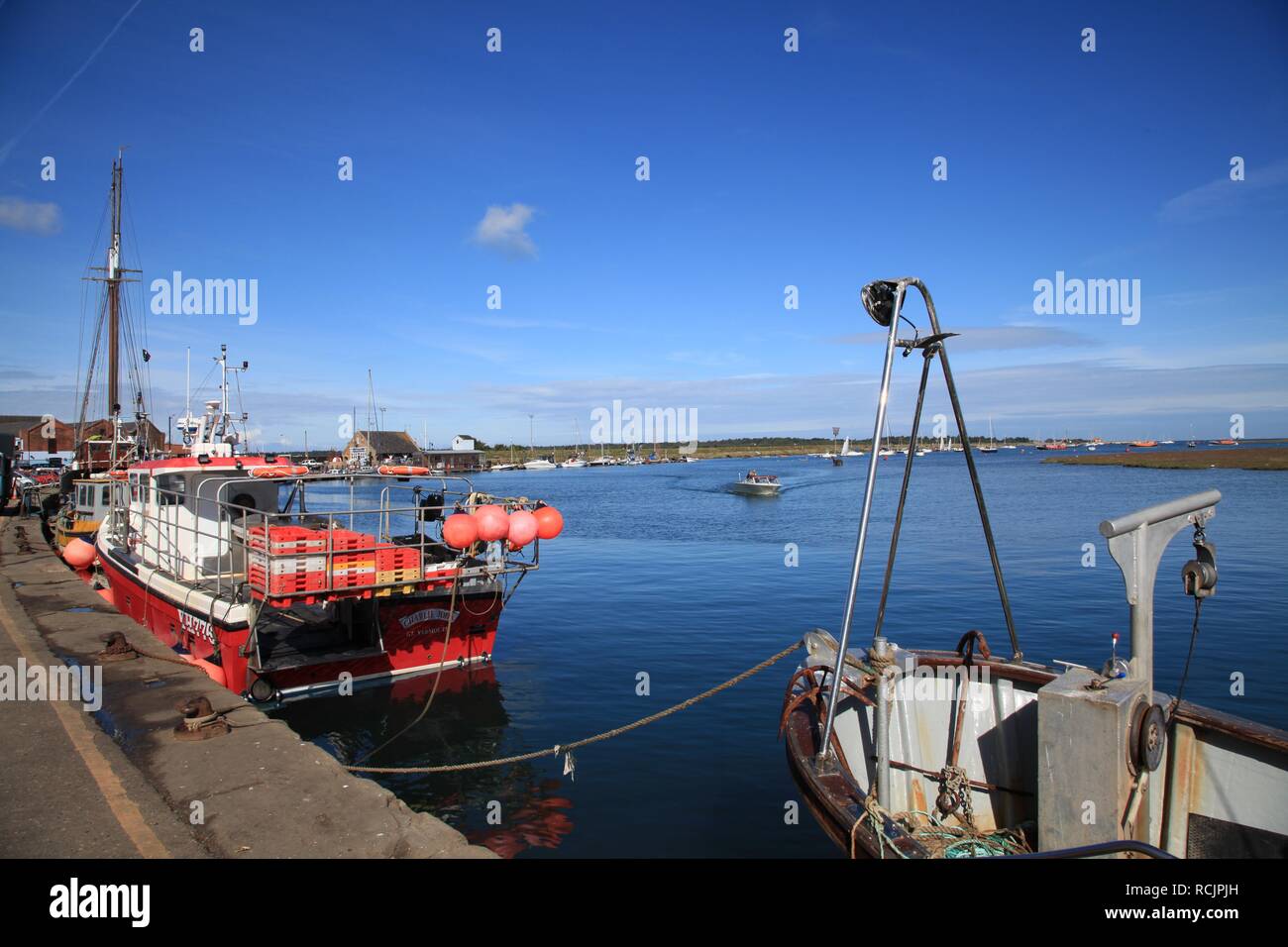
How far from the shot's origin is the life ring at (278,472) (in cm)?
1451

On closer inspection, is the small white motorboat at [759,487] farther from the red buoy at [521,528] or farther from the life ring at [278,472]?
the red buoy at [521,528]

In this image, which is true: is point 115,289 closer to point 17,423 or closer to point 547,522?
point 547,522

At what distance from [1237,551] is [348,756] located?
114 feet

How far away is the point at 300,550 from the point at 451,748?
4.12 meters

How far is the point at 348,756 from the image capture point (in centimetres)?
1213

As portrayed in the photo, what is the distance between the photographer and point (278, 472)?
574 inches

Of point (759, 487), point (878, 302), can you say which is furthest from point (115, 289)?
point (759, 487)

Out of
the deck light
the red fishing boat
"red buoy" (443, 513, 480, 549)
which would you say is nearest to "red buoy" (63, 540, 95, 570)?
the red fishing boat

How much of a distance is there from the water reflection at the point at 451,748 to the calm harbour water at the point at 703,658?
4 cm

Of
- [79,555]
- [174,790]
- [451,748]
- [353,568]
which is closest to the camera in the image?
[174,790]

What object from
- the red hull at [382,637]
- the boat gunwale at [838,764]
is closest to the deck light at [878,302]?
the boat gunwale at [838,764]

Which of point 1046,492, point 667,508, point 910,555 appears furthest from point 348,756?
point 1046,492
